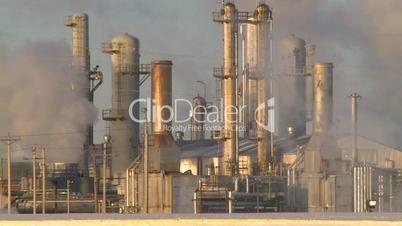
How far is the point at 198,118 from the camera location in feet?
278

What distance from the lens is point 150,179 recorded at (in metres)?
62.8

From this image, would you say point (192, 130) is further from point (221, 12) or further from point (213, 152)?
point (221, 12)

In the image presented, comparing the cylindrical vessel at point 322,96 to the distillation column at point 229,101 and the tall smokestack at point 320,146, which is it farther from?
the distillation column at point 229,101

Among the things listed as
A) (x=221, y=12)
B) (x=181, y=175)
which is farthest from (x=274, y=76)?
(x=181, y=175)

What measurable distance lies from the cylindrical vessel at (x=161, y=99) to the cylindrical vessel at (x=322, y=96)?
821 cm

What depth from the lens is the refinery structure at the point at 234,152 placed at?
6209cm

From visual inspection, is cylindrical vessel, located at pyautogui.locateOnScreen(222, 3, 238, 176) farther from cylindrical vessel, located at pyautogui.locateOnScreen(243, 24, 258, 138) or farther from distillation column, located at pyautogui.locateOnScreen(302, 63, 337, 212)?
distillation column, located at pyautogui.locateOnScreen(302, 63, 337, 212)

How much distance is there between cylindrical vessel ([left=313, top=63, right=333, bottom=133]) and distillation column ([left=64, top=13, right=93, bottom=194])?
48.4 feet

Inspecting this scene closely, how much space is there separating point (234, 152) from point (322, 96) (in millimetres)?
5841

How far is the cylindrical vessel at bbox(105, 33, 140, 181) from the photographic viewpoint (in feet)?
233

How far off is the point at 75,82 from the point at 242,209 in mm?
18169

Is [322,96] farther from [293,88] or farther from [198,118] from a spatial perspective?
[198,118]

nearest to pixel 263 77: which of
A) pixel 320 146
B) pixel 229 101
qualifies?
pixel 229 101

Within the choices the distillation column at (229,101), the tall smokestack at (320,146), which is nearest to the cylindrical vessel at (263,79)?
the distillation column at (229,101)
